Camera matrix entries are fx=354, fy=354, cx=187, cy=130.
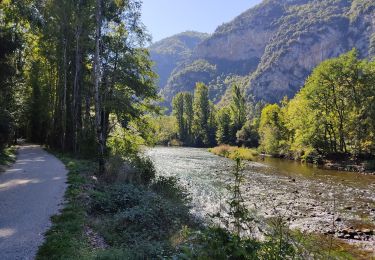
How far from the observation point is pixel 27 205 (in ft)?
38.4

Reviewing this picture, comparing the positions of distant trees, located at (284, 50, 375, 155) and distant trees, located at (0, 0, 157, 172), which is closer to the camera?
distant trees, located at (0, 0, 157, 172)

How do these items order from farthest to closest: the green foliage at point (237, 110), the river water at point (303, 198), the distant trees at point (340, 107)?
the green foliage at point (237, 110) < the distant trees at point (340, 107) < the river water at point (303, 198)

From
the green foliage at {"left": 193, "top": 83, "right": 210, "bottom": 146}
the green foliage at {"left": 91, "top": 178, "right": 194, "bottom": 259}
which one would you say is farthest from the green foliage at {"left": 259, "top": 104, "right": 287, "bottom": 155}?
the green foliage at {"left": 91, "top": 178, "right": 194, "bottom": 259}

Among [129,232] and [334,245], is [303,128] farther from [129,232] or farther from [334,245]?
[129,232]

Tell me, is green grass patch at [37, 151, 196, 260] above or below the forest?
below

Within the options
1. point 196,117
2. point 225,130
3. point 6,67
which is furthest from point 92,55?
point 196,117

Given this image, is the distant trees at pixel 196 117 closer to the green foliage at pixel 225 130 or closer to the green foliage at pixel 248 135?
the green foliage at pixel 225 130

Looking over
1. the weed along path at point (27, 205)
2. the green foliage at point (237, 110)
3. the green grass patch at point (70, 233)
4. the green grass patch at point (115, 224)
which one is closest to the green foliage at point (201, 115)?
the green foliage at point (237, 110)

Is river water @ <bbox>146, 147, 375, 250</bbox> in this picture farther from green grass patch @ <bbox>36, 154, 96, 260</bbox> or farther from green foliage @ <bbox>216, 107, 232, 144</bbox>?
green foliage @ <bbox>216, 107, 232, 144</bbox>

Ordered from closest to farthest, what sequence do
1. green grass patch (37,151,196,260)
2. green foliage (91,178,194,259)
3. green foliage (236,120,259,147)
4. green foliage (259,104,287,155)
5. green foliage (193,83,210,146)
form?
green grass patch (37,151,196,260) → green foliage (91,178,194,259) → green foliage (259,104,287,155) → green foliage (236,120,259,147) → green foliage (193,83,210,146)

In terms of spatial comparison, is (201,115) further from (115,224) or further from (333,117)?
(115,224)

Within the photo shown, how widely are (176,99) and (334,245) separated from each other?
9029 centimetres

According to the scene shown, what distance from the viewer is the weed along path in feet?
26.1

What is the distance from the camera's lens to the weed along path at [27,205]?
7.95 meters
